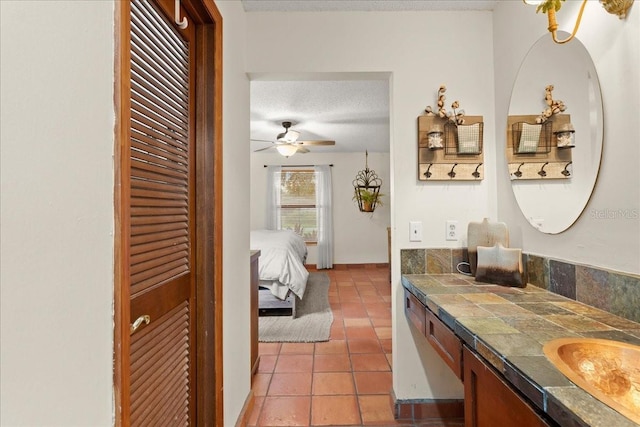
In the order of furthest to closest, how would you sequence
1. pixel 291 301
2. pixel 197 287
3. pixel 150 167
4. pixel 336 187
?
pixel 336 187 < pixel 291 301 < pixel 197 287 < pixel 150 167

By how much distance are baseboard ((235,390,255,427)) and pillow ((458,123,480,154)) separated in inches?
77.8

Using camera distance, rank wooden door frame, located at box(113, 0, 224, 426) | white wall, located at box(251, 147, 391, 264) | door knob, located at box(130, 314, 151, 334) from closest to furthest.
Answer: door knob, located at box(130, 314, 151, 334) → wooden door frame, located at box(113, 0, 224, 426) → white wall, located at box(251, 147, 391, 264)

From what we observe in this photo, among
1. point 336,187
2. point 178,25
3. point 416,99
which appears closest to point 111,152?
point 178,25

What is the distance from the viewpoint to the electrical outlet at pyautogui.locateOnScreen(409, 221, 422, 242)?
5.81ft

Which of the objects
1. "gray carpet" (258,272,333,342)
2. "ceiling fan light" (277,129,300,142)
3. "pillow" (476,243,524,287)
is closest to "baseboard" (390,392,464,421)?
"pillow" (476,243,524,287)

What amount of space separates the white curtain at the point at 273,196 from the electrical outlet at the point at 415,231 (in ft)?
15.7

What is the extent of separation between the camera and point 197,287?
126 centimetres

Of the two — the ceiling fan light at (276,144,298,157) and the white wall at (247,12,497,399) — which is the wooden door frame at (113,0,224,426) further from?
the ceiling fan light at (276,144,298,157)

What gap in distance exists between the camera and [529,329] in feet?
3.07

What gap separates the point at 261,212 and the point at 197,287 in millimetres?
5317

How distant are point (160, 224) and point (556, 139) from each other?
1.68 metres

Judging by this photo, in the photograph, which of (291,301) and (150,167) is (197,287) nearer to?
(150,167)

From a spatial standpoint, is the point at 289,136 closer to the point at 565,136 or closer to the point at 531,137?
the point at 531,137

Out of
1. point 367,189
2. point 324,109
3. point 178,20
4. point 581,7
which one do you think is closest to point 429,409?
point 581,7
